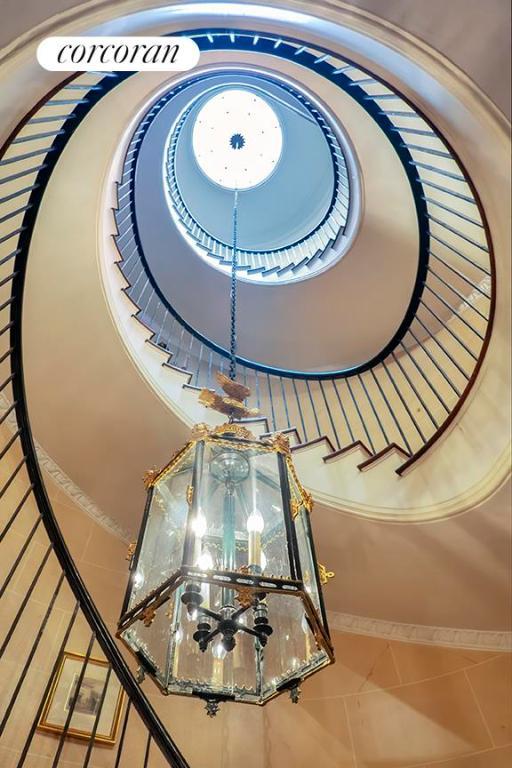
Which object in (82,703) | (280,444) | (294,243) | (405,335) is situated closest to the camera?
(280,444)

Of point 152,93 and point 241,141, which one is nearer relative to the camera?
point 152,93

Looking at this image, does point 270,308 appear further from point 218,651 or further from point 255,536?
point 218,651

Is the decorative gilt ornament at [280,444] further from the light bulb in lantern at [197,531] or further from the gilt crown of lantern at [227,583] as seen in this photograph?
the light bulb in lantern at [197,531]

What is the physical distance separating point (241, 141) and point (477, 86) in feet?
23.5

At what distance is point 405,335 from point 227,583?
3637mm

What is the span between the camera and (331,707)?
3074mm

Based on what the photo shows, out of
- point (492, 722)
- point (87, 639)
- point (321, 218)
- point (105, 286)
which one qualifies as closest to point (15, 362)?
point (105, 286)

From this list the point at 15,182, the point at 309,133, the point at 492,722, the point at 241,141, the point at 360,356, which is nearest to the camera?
the point at 492,722

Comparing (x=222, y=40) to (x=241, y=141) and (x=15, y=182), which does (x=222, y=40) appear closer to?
(x=15, y=182)

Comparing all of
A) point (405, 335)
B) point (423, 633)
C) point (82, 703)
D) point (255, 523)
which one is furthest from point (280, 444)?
point (405, 335)

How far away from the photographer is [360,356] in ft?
18.6

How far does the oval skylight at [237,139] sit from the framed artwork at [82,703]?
21.7ft

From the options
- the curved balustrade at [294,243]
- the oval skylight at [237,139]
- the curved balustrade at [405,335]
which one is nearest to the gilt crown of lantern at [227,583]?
the curved balustrade at [405,335]

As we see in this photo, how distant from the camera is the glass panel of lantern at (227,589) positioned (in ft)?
4.92
